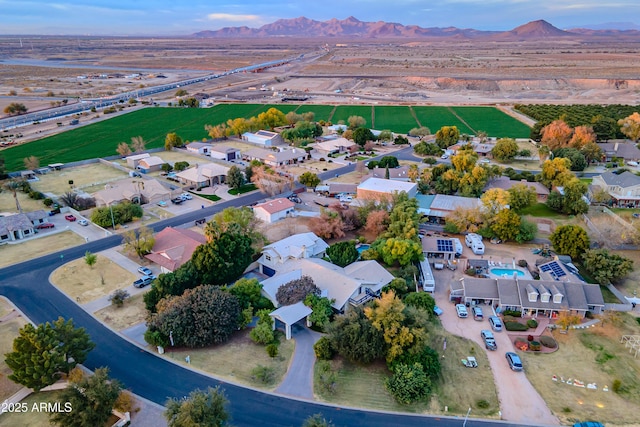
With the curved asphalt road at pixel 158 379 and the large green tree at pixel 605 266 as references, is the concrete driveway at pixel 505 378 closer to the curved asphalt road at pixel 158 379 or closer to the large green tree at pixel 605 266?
the curved asphalt road at pixel 158 379

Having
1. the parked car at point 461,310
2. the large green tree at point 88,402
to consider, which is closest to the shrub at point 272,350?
the large green tree at point 88,402

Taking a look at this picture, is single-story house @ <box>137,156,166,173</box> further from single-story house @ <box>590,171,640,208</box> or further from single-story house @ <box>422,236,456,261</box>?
single-story house @ <box>590,171,640,208</box>

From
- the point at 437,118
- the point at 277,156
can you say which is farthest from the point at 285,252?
the point at 437,118

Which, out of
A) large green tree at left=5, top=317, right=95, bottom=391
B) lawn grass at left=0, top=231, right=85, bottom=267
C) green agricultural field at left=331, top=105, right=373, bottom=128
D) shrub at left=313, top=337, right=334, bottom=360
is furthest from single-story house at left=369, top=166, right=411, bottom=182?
large green tree at left=5, top=317, right=95, bottom=391

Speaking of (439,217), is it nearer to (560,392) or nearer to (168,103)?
(560,392)

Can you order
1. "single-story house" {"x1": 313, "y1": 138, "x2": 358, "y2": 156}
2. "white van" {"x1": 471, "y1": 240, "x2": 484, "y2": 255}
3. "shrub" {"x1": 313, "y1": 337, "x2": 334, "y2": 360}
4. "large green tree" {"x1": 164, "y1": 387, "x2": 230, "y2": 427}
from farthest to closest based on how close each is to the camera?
1. "single-story house" {"x1": 313, "y1": 138, "x2": 358, "y2": 156}
2. "white van" {"x1": 471, "y1": 240, "x2": 484, "y2": 255}
3. "shrub" {"x1": 313, "y1": 337, "x2": 334, "y2": 360}
4. "large green tree" {"x1": 164, "y1": 387, "x2": 230, "y2": 427}

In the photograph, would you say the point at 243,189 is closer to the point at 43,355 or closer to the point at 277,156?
the point at 277,156
